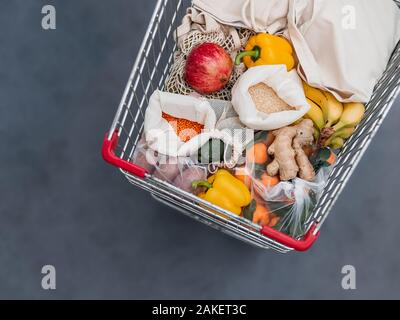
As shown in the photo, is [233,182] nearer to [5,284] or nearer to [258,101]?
[258,101]

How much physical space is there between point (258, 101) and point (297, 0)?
0.25 meters

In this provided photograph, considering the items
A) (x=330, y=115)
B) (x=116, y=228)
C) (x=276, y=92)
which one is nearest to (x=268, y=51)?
(x=276, y=92)

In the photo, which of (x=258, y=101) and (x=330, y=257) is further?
(x=330, y=257)

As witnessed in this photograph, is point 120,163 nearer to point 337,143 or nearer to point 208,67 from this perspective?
A: point 208,67

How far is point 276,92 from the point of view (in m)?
1.30

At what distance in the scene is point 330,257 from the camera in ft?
5.60

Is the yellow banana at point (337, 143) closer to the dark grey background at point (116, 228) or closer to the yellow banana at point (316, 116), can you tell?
the yellow banana at point (316, 116)

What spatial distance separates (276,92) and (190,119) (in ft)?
0.65

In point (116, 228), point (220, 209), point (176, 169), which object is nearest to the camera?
point (220, 209)

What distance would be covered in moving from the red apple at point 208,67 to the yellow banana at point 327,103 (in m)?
0.19

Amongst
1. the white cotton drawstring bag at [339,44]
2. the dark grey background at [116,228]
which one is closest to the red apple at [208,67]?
the white cotton drawstring bag at [339,44]

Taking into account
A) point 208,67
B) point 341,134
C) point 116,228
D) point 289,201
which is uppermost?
point 208,67

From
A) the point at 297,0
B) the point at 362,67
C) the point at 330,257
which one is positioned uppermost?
the point at 297,0
